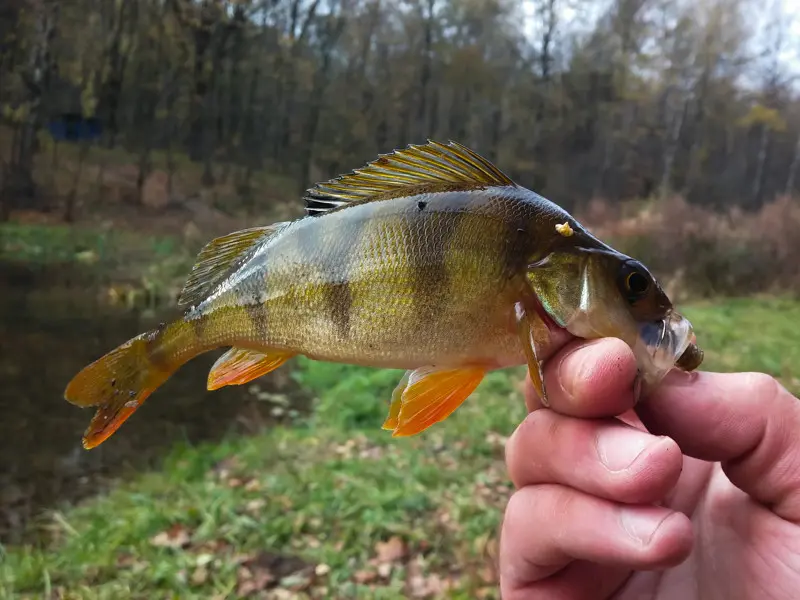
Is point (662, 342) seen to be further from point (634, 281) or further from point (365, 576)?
point (365, 576)

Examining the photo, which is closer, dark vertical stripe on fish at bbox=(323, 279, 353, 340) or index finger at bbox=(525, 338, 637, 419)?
index finger at bbox=(525, 338, 637, 419)

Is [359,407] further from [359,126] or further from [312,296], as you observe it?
[359,126]

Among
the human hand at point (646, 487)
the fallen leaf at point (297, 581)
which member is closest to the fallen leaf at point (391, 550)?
the fallen leaf at point (297, 581)

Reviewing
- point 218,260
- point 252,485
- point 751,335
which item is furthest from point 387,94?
point 218,260

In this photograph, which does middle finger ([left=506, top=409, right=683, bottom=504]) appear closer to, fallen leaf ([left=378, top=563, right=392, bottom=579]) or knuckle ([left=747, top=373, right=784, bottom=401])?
knuckle ([left=747, top=373, right=784, bottom=401])

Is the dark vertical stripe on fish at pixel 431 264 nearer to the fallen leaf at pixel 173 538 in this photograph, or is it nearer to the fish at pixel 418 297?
the fish at pixel 418 297

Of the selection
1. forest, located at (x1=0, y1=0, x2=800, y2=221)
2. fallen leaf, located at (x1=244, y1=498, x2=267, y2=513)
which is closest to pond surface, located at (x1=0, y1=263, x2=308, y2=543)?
fallen leaf, located at (x1=244, y1=498, x2=267, y2=513)

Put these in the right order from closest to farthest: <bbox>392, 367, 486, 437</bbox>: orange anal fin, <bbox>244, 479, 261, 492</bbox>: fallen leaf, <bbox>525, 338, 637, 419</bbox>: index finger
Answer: <bbox>525, 338, 637, 419</bbox>: index finger → <bbox>392, 367, 486, 437</bbox>: orange anal fin → <bbox>244, 479, 261, 492</bbox>: fallen leaf
